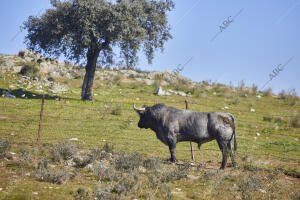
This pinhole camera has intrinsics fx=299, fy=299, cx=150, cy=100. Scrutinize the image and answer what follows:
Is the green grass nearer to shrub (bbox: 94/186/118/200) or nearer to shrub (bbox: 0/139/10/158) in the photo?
shrub (bbox: 94/186/118/200)

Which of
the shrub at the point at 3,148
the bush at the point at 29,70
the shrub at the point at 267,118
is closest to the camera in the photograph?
the shrub at the point at 3,148

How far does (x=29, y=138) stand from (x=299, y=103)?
2964 cm

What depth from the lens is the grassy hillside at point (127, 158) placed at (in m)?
7.29

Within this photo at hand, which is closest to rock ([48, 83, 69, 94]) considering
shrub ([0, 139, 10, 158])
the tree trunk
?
the tree trunk

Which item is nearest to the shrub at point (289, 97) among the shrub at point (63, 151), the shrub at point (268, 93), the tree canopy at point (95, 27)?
the shrub at point (268, 93)

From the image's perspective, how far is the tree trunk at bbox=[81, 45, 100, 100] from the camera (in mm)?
26438

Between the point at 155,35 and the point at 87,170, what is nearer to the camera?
the point at 87,170

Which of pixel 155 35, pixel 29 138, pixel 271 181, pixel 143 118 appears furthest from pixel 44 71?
pixel 271 181

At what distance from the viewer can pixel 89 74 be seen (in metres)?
27.3

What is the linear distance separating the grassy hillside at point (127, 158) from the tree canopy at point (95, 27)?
4.88 meters

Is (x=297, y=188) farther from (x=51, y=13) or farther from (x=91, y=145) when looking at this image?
(x=51, y=13)

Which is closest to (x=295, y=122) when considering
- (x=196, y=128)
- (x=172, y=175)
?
(x=196, y=128)

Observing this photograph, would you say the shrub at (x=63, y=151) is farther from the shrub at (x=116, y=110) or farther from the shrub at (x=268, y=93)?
the shrub at (x=268, y=93)

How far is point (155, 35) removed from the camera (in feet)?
93.1
